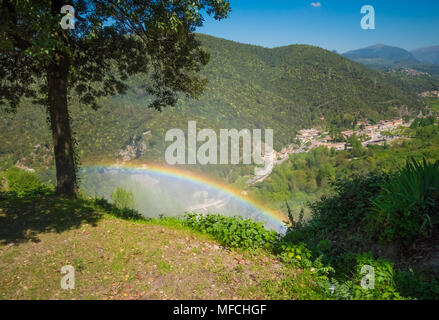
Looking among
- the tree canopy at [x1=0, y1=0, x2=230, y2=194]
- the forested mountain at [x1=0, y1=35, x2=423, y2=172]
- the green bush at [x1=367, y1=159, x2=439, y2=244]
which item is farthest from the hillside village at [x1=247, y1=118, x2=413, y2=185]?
the green bush at [x1=367, y1=159, x2=439, y2=244]

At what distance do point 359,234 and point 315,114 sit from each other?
130108mm

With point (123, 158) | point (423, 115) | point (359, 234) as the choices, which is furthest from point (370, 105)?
point (359, 234)

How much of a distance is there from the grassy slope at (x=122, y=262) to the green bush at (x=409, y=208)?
1684 mm

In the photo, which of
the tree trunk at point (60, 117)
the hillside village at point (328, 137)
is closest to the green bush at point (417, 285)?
the tree trunk at point (60, 117)

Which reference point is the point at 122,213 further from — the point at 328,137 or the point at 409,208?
the point at 328,137

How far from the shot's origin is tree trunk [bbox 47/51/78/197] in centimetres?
630

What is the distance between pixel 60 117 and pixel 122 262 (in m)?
4.43

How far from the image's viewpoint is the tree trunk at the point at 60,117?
20.7 ft

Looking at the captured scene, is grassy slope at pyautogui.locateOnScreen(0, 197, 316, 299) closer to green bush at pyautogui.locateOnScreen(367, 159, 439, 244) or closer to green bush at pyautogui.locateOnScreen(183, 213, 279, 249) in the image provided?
green bush at pyautogui.locateOnScreen(183, 213, 279, 249)

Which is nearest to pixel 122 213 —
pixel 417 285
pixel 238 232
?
pixel 238 232

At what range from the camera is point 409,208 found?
3982 millimetres

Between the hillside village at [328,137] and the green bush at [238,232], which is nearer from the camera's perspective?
the green bush at [238,232]

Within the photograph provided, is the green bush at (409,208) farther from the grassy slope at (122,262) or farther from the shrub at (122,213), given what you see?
the shrub at (122,213)
